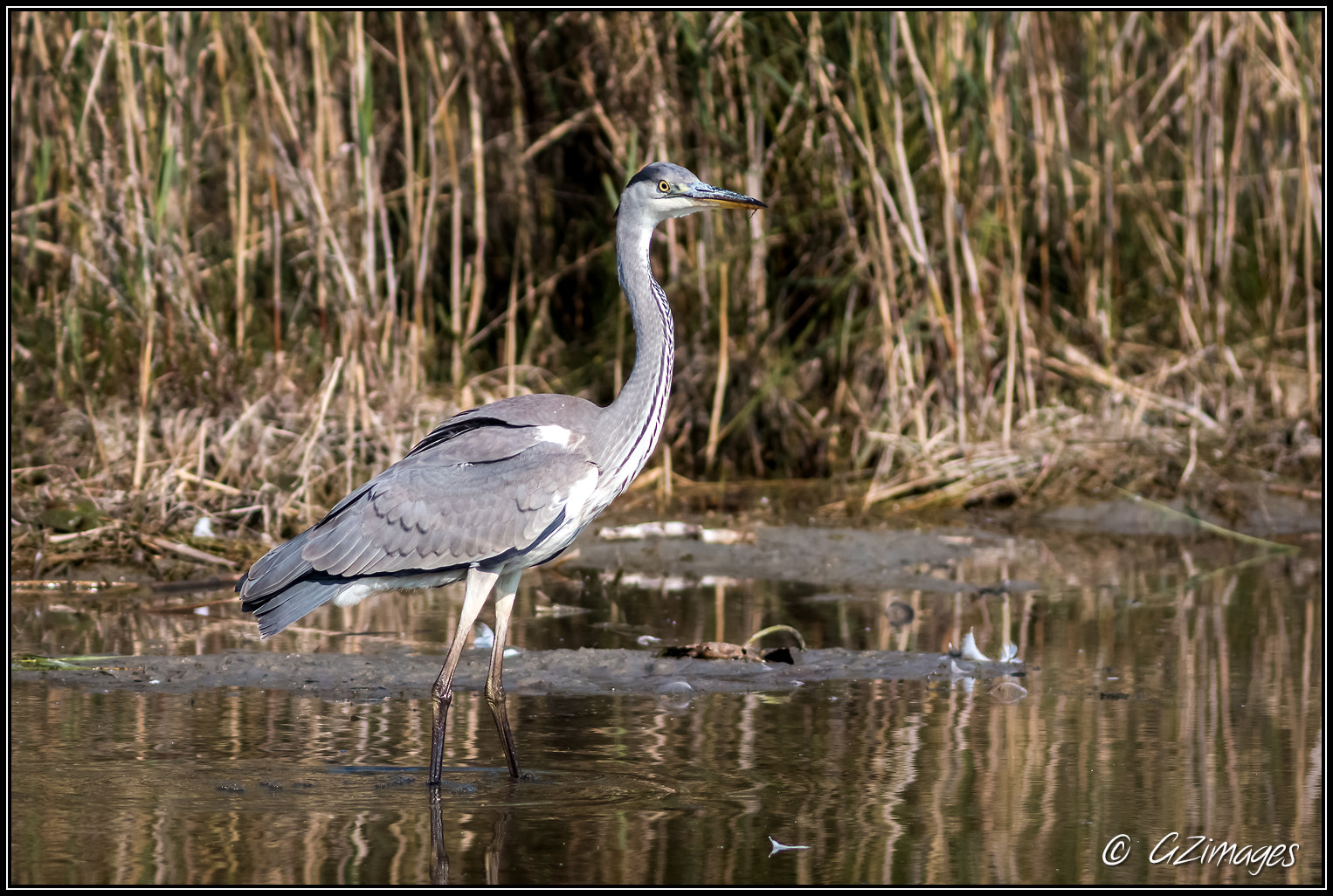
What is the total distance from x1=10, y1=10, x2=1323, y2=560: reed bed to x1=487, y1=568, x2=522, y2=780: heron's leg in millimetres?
3073

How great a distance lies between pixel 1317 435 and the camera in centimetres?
1055

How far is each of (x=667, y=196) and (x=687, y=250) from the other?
497cm

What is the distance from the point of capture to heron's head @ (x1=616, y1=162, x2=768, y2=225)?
18.8 ft

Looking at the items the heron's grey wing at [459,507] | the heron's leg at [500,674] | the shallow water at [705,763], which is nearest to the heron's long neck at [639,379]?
the heron's grey wing at [459,507]

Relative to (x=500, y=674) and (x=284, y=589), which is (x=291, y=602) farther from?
(x=500, y=674)

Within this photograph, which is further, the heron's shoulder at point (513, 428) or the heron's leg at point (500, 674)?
the heron's shoulder at point (513, 428)

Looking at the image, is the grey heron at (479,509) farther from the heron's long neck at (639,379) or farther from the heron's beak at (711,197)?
the heron's beak at (711,197)

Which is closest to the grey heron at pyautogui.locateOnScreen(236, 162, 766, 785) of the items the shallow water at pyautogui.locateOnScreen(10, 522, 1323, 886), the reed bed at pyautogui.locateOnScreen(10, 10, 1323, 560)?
the shallow water at pyautogui.locateOnScreen(10, 522, 1323, 886)

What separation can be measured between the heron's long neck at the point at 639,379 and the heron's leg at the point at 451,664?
485 mm

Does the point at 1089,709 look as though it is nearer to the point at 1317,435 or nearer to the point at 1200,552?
the point at 1200,552

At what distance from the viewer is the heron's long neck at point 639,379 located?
540 cm

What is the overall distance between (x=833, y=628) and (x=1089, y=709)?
66.3 inches

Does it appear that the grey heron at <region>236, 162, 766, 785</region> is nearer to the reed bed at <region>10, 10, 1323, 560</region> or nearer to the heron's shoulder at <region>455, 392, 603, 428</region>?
the heron's shoulder at <region>455, 392, 603, 428</region>
